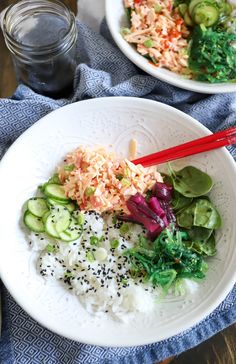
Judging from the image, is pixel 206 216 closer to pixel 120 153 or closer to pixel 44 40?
pixel 120 153

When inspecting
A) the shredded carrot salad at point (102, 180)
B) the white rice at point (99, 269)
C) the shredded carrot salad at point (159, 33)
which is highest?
the shredded carrot salad at point (159, 33)

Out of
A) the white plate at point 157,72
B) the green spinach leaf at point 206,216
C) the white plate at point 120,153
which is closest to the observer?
the white plate at point 120,153

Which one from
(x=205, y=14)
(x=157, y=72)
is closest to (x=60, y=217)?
(x=157, y=72)

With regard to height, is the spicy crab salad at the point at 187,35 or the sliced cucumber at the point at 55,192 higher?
the spicy crab salad at the point at 187,35

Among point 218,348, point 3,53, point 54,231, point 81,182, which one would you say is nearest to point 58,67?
point 3,53

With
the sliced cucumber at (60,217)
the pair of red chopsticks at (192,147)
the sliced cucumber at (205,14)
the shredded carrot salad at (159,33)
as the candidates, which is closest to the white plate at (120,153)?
the pair of red chopsticks at (192,147)

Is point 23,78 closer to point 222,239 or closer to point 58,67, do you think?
point 58,67

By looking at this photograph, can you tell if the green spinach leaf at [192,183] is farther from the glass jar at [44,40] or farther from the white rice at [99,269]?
the glass jar at [44,40]
